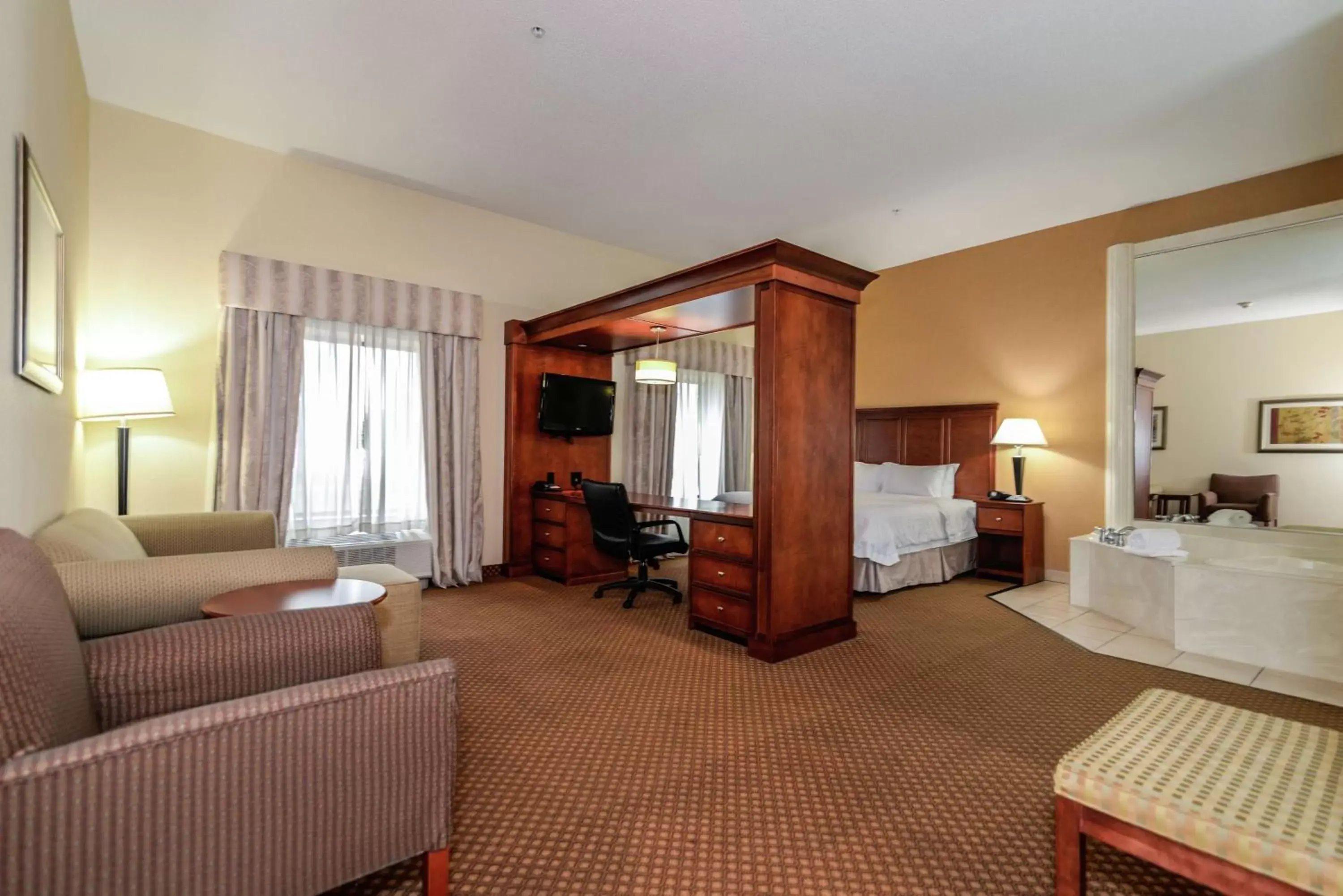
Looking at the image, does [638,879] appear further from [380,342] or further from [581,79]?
[380,342]

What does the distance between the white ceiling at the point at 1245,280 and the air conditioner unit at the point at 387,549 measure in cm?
590

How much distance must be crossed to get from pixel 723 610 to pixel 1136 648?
7.96 ft

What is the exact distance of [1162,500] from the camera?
4.49 metres

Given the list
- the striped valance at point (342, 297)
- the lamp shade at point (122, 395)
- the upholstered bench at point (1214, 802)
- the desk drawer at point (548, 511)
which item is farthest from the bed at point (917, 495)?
the lamp shade at point (122, 395)

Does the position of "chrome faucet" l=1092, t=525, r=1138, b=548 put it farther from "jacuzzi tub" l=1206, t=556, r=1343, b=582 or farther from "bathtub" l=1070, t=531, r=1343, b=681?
"jacuzzi tub" l=1206, t=556, r=1343, b=582

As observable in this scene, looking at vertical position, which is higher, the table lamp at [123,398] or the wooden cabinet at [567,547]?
the table lamp at [123,398]

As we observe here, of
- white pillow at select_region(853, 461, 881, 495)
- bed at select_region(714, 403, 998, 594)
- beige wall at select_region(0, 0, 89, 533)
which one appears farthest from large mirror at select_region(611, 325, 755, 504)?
beige wall at select_region(0, 0, 89, 533)

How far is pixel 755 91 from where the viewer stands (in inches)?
129

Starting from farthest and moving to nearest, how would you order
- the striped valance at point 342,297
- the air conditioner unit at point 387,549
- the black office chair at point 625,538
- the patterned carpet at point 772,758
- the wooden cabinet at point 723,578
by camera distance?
the air conditioner unit at point 387,549
the black office chair at point 625,538
the striped valance at point 342,297
the wooden cabinet at point 723,578
the patterned carpet at point 772,758

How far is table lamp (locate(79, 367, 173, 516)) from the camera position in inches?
121

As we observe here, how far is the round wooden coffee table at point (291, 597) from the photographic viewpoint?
6.06 feet

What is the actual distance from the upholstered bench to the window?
16.4 feet

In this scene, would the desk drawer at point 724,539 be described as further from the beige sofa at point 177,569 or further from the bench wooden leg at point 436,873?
the bench wooden leg at point 436,873

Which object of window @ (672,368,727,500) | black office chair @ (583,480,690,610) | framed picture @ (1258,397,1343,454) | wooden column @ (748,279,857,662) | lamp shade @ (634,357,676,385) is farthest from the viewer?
window @ (672,368,727,500)
